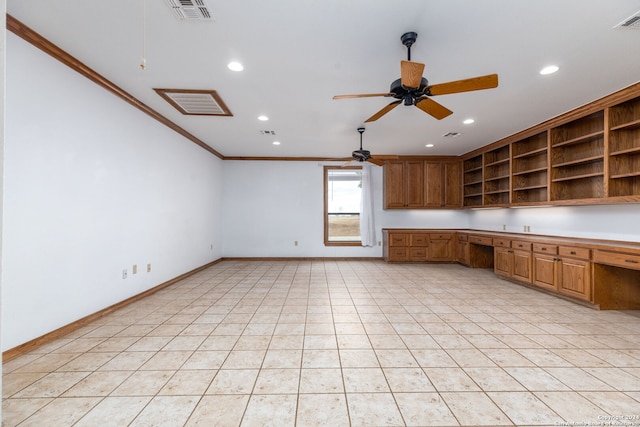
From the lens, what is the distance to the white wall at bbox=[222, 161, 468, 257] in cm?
724

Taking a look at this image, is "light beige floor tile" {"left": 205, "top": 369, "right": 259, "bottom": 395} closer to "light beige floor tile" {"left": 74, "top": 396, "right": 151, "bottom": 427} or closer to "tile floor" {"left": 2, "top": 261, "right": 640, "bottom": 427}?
"tile floor" {"left": 2, "top": 261, "right": 640, "bottom": 427}

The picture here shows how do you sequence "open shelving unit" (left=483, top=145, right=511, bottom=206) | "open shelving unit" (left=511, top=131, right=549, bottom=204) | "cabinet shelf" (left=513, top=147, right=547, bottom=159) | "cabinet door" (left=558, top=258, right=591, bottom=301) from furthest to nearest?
"open shelving unit" (left=483, top=145, right=511, bottom=206) → "open shelving unit" (left=511, top=131, right=549, bottom=204) → "cabinet shelf" (left=513, top=147, right=547, bottom=159) → "cabinet door" (left=558, top=258, right=591, bottom=301)

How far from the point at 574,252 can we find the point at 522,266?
95 centimetres

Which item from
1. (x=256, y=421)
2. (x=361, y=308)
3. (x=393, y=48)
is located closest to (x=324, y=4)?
(x=393, y=48)

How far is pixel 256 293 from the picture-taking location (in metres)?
4.30

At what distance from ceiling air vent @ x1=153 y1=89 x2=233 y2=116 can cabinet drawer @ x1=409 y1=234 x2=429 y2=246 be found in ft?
16.1

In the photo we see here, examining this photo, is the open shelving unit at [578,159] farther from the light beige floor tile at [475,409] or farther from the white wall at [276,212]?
the light beige floor tile at [475,409]

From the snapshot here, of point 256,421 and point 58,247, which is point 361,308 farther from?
point 58,247

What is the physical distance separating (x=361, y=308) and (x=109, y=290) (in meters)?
3.11

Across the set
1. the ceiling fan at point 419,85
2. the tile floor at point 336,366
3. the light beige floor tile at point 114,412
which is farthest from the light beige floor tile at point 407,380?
the ceiling fan at point 419,85

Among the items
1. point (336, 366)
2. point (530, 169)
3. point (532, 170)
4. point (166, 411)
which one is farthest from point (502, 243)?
point (166, 411)

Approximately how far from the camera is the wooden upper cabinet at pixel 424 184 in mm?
6992

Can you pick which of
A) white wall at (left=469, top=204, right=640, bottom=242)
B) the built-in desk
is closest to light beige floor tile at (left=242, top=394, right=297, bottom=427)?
the built-in desk

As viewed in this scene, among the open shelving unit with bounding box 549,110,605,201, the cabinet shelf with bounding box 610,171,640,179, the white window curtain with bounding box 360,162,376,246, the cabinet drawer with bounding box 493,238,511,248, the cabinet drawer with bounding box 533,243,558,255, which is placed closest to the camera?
the cabinet shelf with bounding box 610,171,640,179
